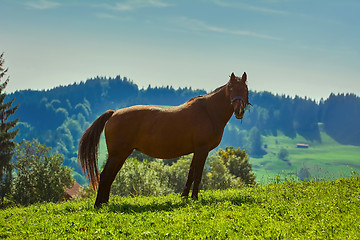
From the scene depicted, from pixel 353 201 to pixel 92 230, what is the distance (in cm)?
736

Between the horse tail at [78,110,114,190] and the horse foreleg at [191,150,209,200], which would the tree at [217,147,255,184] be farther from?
the horse tail at [78,110,114,190]

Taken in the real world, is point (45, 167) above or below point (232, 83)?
below

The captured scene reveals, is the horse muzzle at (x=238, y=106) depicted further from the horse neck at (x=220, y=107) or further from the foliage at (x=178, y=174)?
the foliage at (x=178, y=174)

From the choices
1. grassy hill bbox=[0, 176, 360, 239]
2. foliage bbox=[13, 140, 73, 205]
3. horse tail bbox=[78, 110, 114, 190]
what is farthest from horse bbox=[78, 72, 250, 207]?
foliage bbox=[13, 140, 73, 205]

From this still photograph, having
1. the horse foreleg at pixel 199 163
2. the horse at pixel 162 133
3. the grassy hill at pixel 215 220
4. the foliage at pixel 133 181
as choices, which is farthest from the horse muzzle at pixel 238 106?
the foliage at pixel 133 181

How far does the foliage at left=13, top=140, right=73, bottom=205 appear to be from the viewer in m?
48.1

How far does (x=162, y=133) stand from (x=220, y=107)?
2.27 meters

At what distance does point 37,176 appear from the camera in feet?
159

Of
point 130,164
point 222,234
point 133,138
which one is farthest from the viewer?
point 130,164

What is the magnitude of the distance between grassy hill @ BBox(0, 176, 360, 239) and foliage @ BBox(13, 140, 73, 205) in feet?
129

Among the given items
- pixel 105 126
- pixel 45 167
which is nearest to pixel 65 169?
pixel 45 167

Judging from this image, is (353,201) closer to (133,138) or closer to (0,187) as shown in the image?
(133,138)

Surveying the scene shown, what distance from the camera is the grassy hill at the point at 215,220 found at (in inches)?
295

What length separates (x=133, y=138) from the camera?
11727mm
